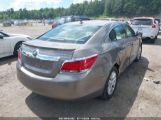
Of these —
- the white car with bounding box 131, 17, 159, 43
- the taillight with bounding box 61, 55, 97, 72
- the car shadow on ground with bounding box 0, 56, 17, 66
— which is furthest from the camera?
the white car with bounding box 131, 17, 159, 43

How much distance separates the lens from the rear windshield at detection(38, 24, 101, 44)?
3.73 metres

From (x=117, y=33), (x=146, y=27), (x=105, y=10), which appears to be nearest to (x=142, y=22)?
(x=146, y=27)

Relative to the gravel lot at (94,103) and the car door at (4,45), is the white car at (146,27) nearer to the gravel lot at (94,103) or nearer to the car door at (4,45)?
the gravel lot at (94,103)

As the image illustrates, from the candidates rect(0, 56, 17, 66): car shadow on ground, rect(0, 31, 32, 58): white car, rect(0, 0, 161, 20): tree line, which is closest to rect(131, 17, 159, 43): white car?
rect(0, 31, 32, 58): white car

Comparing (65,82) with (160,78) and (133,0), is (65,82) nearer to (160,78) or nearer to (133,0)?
(160,78)

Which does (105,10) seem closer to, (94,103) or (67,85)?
(94,103)

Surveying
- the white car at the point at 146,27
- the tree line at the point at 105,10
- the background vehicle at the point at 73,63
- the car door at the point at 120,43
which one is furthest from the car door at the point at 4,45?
the tree line at the point at 105,10

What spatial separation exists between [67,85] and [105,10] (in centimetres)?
10409

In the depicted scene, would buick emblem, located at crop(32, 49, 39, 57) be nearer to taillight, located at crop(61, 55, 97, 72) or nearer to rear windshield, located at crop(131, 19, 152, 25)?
taillight, located at crop(61, 55, 97, 72)

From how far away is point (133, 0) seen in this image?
9912 cm

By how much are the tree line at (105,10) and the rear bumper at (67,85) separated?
96.5 meters

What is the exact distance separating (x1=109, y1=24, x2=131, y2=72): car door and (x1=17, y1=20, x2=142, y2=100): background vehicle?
3cm

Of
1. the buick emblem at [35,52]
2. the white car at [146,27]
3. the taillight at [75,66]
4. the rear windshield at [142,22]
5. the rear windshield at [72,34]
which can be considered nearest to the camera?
the taillight at [75,66]

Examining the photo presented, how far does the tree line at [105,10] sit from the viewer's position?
93.8 meters
